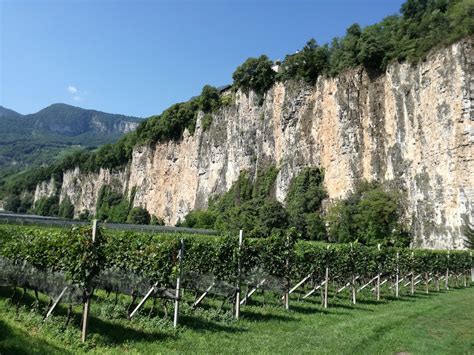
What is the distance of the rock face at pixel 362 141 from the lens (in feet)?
142

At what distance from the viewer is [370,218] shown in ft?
159

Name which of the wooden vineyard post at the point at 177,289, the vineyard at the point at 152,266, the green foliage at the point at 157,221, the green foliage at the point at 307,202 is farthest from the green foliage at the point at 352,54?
the wooden vineyard post at the point at 177,289

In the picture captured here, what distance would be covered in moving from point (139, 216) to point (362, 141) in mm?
53753

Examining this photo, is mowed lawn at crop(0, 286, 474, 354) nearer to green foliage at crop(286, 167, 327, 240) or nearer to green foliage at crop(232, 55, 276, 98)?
green foliage at crop(286, 167, 327, 240)

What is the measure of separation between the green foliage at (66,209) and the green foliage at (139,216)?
1627 inches

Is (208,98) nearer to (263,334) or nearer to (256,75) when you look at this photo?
(256,75)

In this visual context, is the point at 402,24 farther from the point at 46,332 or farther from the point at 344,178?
the point at 46,332

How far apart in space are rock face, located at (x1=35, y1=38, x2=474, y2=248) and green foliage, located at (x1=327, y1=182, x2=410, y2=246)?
1493 mm

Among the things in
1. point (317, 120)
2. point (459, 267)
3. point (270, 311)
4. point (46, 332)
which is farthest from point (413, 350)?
point (317, 120)

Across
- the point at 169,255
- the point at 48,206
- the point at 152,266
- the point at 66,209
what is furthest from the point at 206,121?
the point at 48,206

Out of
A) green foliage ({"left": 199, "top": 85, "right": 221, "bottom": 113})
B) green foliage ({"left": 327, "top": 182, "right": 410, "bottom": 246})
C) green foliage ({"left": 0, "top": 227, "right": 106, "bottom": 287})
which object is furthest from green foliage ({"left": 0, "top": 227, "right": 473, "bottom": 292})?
green foliage ({"left": 199, "top": 85, "right": 221, "bottom": 113})

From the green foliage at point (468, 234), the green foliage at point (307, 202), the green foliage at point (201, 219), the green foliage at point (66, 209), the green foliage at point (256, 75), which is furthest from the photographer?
the green foliage at point (66, 209)

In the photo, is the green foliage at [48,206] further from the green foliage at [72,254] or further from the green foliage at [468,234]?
the green foliage at [72,254]

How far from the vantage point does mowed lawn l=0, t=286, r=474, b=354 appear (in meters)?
9.73
